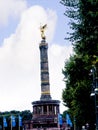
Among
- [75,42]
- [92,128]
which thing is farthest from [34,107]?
[75,42]

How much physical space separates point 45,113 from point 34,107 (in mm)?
3509

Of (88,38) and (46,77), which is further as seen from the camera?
(46,77)

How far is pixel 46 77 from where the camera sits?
98.6 m

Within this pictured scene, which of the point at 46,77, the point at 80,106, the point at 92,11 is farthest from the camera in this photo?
the point at 46,77

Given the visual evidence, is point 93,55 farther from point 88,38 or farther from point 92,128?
point 92,128

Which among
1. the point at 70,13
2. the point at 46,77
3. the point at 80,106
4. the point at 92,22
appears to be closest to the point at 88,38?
the point at 92,22

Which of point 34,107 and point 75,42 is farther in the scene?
point 34,107

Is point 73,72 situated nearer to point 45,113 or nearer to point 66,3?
point 66,3

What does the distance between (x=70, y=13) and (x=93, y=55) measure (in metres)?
3.63

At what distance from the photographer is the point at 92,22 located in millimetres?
27266

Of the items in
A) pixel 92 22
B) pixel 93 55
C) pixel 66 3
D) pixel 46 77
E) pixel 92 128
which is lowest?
pixel 92 128

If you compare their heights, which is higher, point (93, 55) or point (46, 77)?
point (46, 77)

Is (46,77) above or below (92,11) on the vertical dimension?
above

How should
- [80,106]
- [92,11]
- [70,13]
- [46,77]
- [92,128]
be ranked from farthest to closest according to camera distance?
[46,77] < [92,128] < [80,106] < [70,13] < [92,11]
